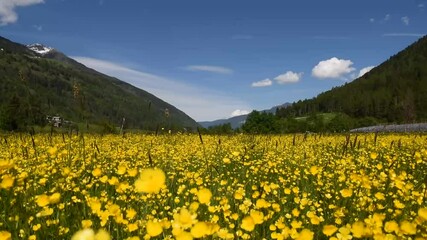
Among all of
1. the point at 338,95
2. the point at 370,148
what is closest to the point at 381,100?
the point at 338,95

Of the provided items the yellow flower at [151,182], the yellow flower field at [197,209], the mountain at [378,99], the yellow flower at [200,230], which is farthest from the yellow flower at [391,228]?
the mountain at [378,99]

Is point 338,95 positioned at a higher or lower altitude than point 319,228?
higher

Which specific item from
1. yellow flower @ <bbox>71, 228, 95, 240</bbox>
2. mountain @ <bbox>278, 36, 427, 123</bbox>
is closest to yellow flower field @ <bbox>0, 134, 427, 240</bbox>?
yellow flower @ <bbox>71, 228, 95, 240</bbox>

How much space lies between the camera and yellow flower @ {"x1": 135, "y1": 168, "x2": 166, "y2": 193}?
4.52 feet

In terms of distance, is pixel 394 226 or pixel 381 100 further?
pixel 381 100

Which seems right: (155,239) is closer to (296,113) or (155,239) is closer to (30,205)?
(30,205)

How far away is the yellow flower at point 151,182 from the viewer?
1.38 meters

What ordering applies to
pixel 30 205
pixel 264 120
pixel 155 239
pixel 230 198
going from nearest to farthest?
pixel 155 239, pixel 30 205, pixel 230 198, pixel 264 120

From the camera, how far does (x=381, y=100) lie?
153 metres

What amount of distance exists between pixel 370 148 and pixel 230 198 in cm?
858

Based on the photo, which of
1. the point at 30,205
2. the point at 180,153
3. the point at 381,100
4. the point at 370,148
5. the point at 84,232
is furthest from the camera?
the point at 381,100

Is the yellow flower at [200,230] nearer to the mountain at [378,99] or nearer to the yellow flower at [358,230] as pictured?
the yellow flower at [358,230]

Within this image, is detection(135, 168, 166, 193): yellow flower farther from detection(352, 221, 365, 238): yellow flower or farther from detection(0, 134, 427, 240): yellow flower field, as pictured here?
detection(352, 221, 365, 238): yellow flower

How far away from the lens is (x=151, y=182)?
4.60ft
